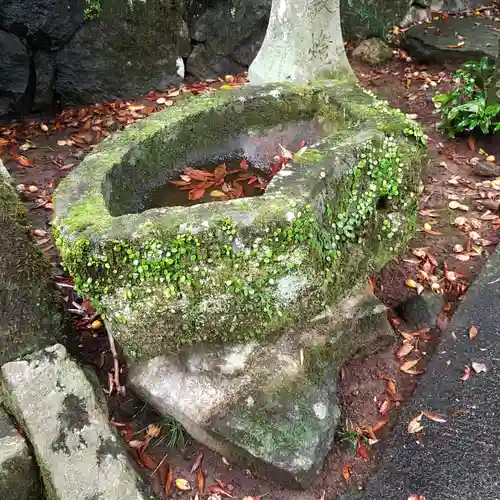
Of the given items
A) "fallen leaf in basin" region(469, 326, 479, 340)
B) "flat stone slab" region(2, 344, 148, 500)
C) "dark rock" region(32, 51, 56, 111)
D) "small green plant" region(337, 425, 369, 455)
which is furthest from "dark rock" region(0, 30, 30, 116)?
"fallen leaf in basin" region(469, 326, 479, 340)

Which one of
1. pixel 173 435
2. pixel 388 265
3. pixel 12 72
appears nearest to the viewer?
pixel 173 435

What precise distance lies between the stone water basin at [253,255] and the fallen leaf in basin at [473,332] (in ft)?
1.67

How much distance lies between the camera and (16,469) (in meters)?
2.43

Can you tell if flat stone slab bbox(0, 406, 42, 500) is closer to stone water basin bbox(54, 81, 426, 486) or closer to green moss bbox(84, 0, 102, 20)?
stone water basin bbox(54, 81, 426, 486)

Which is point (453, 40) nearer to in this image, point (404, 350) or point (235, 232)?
point (404, 350)

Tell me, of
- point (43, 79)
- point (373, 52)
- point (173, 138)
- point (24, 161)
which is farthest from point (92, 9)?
point (373, 52)

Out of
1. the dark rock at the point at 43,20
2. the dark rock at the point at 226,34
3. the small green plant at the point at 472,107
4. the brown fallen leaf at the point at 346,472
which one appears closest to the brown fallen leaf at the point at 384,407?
the brown fallen leaf at the point at 346,472

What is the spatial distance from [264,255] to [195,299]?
0.34 meters

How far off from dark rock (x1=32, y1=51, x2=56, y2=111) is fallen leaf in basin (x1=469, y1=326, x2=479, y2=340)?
430 cm

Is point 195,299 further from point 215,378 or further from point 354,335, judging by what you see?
point 354,335

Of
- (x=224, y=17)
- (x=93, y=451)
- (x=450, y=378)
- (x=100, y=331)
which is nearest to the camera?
(x=93, y=451)

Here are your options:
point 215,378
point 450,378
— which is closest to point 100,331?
point 215,378

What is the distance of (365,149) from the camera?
8.87 feet

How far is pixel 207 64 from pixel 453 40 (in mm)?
2899
